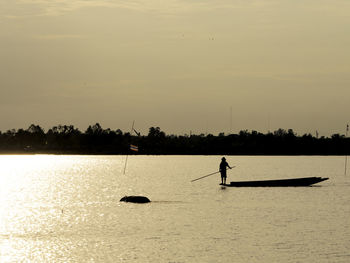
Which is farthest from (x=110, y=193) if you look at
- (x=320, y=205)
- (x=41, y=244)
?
(x=41, y=244)

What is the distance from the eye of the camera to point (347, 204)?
6303 cm

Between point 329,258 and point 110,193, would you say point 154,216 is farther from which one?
point 110,193

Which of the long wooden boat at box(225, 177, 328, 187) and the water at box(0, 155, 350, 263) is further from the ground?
the long wooden boat at box(225, 177, 328, 187)

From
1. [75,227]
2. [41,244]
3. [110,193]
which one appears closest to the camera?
[41,244]

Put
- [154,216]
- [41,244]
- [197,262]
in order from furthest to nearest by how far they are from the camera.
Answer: [154,216] < [41,244] < [197,262]

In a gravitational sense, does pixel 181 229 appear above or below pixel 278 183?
below

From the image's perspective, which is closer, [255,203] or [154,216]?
[154,216]

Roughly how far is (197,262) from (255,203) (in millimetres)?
29816

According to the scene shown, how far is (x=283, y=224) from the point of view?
4709 centimetres

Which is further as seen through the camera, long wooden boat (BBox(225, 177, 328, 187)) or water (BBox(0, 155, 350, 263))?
long wooden boat (BBox(225, 177, 328, 187))

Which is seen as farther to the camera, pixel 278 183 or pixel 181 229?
pixel 278 183

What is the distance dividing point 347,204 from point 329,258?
2928cm

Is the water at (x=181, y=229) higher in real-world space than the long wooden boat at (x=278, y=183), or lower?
lower

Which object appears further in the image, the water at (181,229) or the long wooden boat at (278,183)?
the long wooden boat at (278,183)
